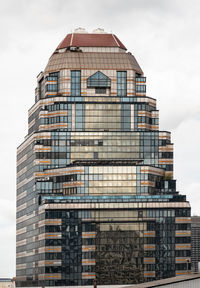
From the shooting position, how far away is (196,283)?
198 m

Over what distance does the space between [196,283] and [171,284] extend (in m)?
4.90

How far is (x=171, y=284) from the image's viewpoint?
200 meters
